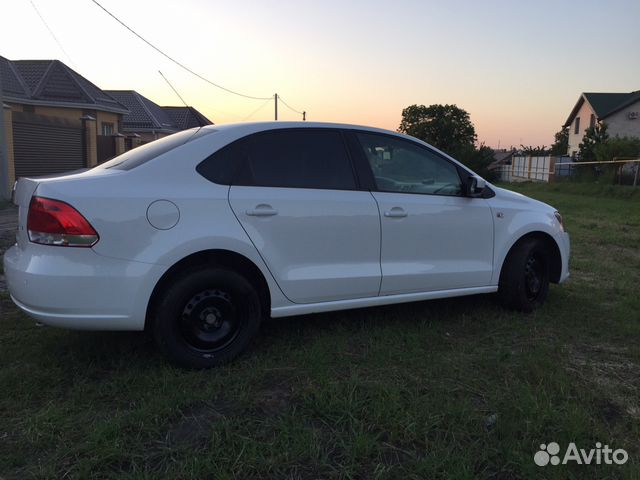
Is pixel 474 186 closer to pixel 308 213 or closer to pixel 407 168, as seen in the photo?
pixel 407 168

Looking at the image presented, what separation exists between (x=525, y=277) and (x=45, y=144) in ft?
53.7

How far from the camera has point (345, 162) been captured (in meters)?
3.88

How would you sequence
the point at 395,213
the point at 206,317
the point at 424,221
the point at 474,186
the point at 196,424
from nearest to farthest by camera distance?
the point at 196,424
the point at 206,317
the point at 395,213
the point at 424,221
the point at 474,186

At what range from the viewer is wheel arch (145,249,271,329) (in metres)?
3.17

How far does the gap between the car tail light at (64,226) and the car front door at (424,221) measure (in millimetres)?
1953

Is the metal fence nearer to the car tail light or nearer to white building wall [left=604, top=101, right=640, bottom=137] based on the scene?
white building wall [left=604, top=101, right=640, bottom=137]

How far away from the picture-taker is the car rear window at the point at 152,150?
3404 millimetres

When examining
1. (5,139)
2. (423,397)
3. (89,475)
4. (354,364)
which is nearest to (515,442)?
(423,397)

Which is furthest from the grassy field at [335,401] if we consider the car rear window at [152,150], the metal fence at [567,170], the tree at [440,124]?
the tree at [440,124]

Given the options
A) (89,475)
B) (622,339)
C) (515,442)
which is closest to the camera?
(89,475)

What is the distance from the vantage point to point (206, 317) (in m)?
3.31

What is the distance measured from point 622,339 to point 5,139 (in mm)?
14235

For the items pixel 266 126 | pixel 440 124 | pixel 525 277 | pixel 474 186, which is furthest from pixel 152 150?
pixel 440 124

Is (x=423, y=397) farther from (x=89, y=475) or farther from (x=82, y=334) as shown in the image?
(x=82, y=334)
